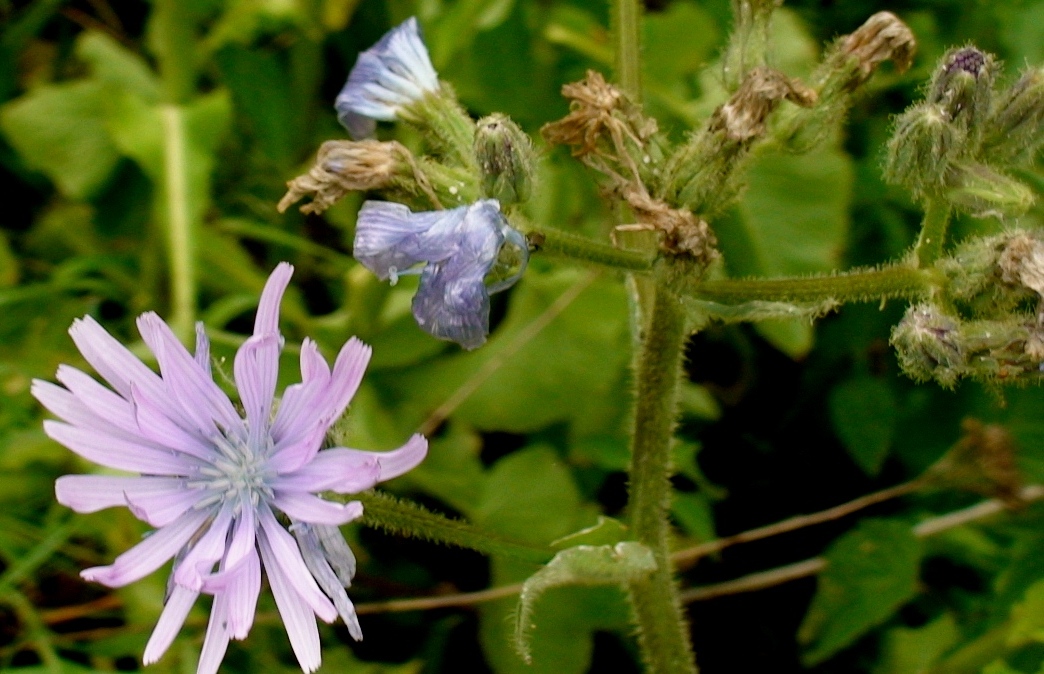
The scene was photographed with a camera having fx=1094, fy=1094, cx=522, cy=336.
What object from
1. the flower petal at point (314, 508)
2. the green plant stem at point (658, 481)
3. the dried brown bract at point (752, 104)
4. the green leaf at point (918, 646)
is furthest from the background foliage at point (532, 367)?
the flower petal at point (314, 508)

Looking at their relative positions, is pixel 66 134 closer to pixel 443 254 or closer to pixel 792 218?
pixel 443 254

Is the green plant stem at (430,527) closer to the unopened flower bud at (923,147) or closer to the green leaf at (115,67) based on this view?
the unopened flower bud at (923,147)

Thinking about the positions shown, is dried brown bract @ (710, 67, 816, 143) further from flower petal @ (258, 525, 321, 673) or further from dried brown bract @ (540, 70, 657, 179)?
flower petal @ (258, 525, 321, 673)

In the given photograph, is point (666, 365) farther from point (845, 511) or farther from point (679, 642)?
point (845, 511)

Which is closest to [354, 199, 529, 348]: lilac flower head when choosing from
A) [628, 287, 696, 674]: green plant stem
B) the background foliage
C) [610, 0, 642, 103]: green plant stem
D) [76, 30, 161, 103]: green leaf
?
[628, 287, 696, 674]: green plant stem

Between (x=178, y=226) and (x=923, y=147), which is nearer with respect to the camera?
(x=923, y=147)

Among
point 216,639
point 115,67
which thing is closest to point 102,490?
point 216,639

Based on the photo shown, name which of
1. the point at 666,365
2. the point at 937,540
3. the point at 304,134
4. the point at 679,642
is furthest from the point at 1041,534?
the point at 304,134
